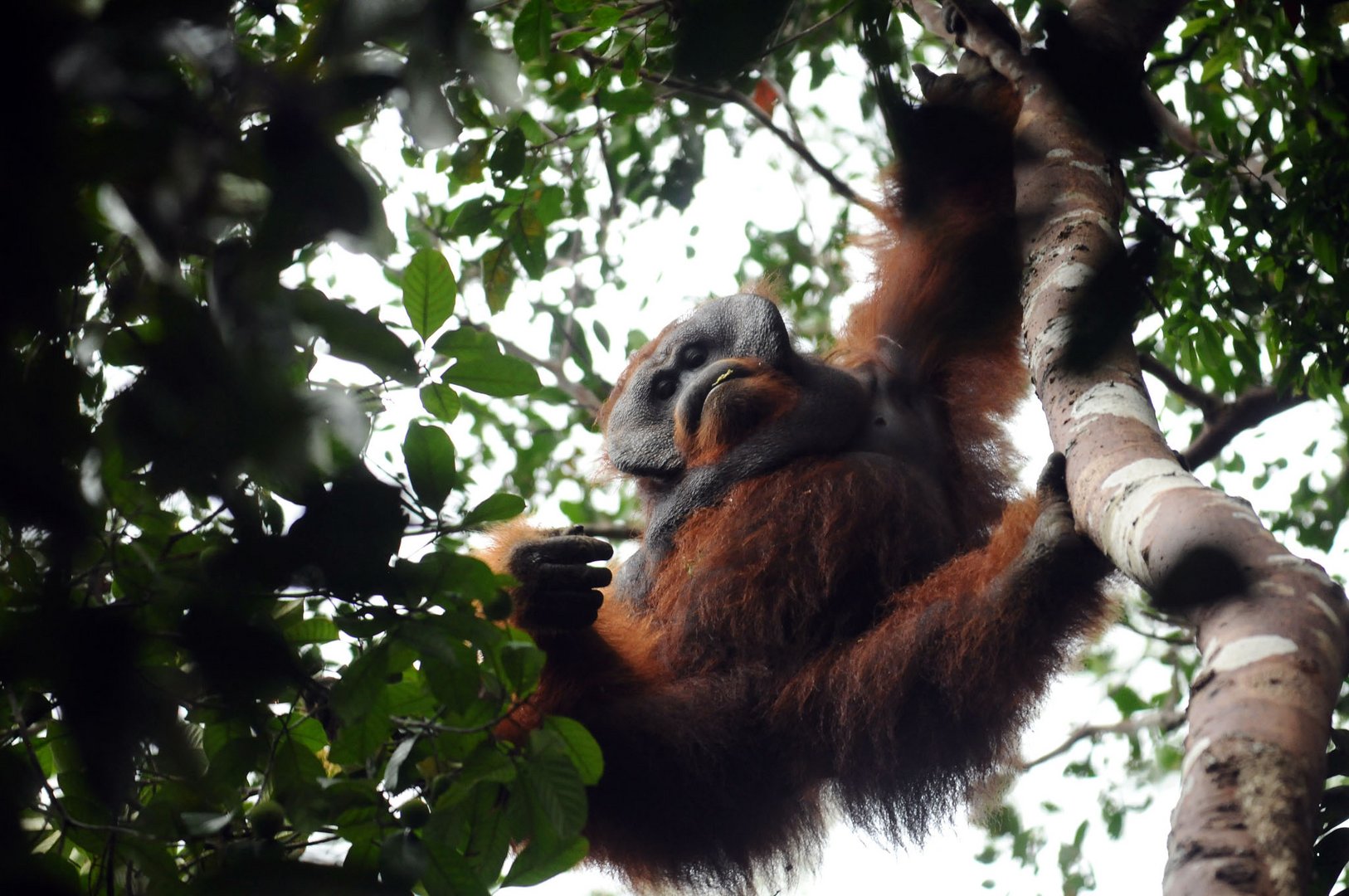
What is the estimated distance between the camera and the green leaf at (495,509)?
213cm

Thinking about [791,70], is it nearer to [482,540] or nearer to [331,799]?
[482,540]

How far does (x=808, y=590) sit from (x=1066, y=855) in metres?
3.46

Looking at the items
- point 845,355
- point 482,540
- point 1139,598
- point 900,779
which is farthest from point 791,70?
point 900,779

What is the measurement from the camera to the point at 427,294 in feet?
7.14

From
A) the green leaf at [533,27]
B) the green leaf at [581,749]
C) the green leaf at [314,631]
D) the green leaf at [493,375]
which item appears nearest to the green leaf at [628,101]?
the green leaf at [533,27]

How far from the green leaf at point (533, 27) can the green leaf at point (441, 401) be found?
952mm

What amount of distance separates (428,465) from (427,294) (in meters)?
0.34

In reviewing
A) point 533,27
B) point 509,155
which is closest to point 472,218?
point 509,155

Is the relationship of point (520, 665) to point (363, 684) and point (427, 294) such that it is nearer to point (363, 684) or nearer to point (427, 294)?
point (363, 684)

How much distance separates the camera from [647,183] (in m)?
5.53

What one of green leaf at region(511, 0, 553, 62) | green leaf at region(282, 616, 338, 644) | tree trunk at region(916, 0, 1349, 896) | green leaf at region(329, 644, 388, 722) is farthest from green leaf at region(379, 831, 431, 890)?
green leaf at region(511, 0, 553, 62)

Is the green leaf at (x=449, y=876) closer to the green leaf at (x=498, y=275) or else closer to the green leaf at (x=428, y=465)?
the green leaf at (x=428, y=465)

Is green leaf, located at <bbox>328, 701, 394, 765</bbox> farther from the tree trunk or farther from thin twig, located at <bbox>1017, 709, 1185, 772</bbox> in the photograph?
thin twig, located at <bbox>1017, 709, 1185, 772</bbox>

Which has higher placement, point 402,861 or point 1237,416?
point 1237,416
